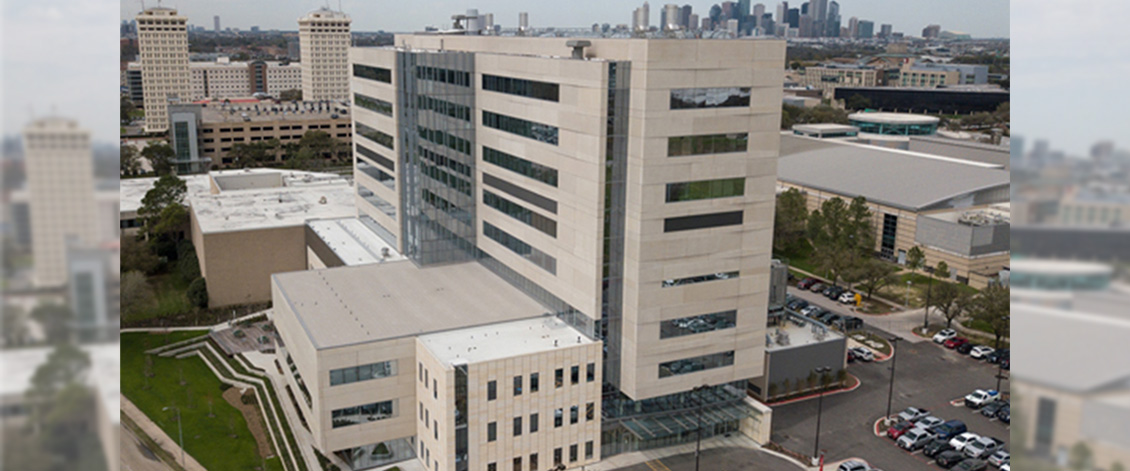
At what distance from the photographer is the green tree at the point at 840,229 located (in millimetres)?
50166

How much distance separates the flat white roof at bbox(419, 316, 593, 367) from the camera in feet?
83.3

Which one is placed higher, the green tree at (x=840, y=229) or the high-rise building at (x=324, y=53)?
the high-rise building at (x=324, y=53)

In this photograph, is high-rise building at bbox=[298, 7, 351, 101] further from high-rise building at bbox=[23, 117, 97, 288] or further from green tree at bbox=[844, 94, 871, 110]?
high-rise building at bbox=[23, 117, 97, 288]

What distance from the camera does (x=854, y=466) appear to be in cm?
2602

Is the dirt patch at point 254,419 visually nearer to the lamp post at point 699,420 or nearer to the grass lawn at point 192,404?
the grass lawn at point 192,404

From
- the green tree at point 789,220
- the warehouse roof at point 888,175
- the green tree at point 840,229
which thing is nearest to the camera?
the green tree at point 840,229

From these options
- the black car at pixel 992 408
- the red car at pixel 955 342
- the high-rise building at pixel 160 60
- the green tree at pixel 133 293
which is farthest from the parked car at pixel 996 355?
the high-rise building at pixel 160 60

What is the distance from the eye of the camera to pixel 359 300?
100 ft

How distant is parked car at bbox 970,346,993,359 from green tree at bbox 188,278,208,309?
37804 mm

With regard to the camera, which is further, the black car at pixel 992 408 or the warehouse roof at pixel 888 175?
the warehouse roof at pixel 888 175

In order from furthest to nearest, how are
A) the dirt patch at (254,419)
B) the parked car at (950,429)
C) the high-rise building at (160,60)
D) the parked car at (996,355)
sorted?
the high-rise building at (160,60)
the parked car at (996,355)
the parked car at (950,429)
the dirt patch at (254,419)

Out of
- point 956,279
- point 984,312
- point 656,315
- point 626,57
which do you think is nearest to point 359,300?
point 656,315

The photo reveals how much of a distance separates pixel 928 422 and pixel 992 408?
142 inches

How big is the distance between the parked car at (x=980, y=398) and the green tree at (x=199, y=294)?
3611cm
